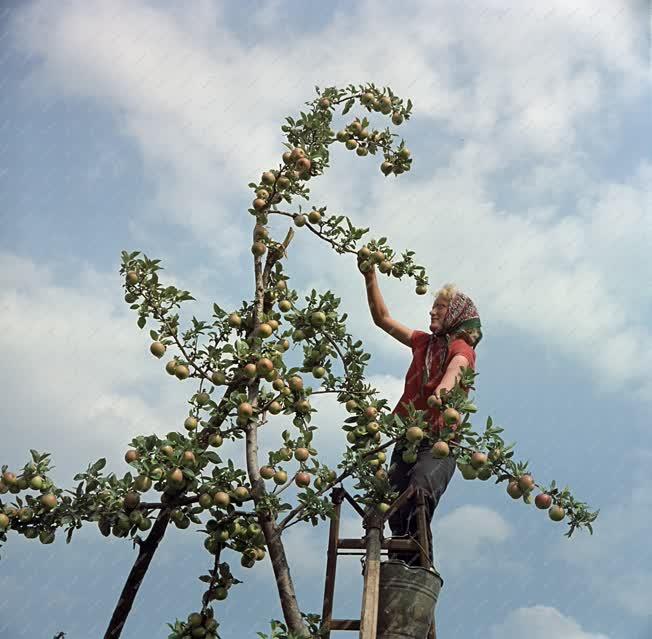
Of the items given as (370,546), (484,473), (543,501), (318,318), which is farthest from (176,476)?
(543,501)

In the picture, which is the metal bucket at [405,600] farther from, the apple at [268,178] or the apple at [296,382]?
the apple at [268,178]

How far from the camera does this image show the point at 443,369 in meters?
4.33

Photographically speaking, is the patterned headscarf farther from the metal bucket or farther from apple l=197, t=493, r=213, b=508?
apple l=197, t=493, r=213, b=508

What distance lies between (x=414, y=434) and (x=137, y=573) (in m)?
1.59

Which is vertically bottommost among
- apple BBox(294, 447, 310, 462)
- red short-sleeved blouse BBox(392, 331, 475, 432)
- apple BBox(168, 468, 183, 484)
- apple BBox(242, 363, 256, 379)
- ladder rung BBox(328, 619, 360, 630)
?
ladder rung BBox(328, 619, 360, 630)

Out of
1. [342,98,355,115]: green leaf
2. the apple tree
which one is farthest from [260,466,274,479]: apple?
[342,98,355,115]: green leaf

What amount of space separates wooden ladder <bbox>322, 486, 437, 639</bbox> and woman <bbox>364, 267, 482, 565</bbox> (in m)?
0.10

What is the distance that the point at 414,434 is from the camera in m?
3.58

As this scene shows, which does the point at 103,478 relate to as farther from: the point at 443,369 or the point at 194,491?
the point at 443,369

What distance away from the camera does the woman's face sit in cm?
451

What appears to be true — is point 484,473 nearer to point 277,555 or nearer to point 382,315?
point 277,555

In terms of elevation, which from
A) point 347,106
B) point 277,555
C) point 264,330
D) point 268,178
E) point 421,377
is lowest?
point 277,555

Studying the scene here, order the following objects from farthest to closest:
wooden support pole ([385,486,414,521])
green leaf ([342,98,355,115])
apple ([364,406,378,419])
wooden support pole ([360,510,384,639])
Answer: green leaf ([342,98,355,115]) → apple ([364,406,378,419]) → wooden support pole ([385,486,414,521]) → wooden support pole ([360,510,384,639])

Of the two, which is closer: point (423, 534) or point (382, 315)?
point (423, 534)
